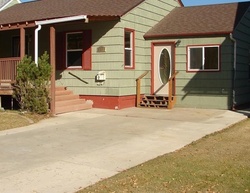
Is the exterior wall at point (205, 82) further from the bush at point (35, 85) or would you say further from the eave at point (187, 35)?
the bush at point (35, 85)

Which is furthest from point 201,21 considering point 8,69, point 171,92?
point 8,69

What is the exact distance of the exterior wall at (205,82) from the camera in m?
15.0

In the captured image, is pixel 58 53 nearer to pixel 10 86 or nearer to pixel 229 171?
pixel 10 86

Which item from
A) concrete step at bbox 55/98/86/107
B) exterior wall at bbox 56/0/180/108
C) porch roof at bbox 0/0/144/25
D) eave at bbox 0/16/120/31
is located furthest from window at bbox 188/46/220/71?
concrete step at bbox 55/98/86/107

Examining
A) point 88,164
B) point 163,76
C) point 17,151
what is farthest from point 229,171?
point 163,76

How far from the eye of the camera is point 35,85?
42.4ft

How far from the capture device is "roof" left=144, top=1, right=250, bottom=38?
15.4 m

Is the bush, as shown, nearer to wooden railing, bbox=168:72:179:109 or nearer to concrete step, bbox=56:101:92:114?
concrete step, bbox=56:101:92:114

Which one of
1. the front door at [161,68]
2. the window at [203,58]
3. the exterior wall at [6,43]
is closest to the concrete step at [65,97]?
the front door at [161,68]

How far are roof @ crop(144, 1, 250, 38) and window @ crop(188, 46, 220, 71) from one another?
0.64 meters

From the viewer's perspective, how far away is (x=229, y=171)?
615 cm

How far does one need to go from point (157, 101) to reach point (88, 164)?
30.1 ft

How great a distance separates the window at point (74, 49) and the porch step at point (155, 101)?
3068 millimetres

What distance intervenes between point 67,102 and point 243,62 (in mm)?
7859
